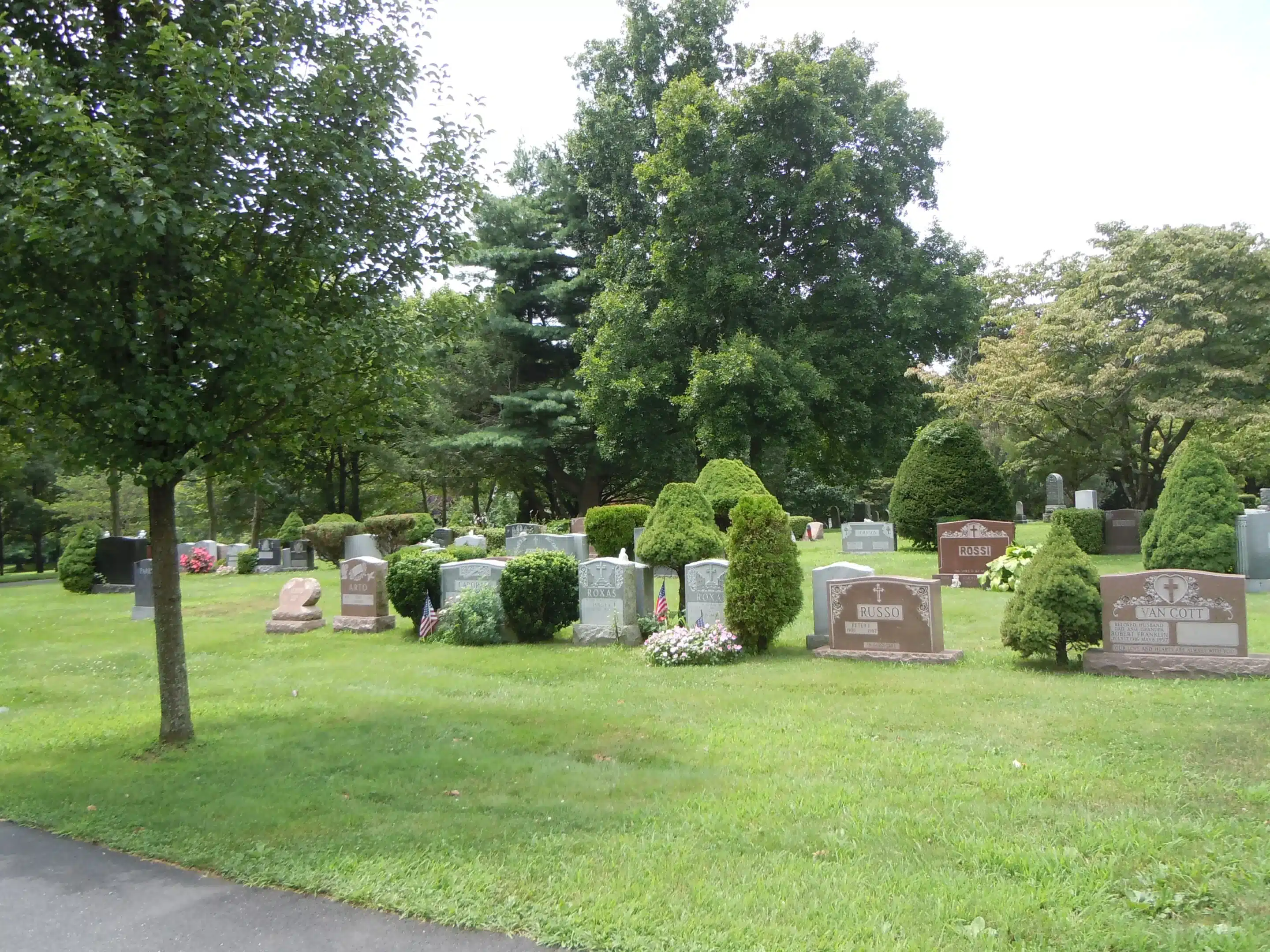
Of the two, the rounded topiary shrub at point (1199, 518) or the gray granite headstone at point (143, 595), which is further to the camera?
the gray granite headstone at point (143, 595)

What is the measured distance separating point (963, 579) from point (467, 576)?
8962 mm

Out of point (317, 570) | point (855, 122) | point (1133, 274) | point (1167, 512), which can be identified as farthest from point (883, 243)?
point (317, 570)

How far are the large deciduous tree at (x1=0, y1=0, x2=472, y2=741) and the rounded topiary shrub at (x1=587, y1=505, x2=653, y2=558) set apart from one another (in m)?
12.4

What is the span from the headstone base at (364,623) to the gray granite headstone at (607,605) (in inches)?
140

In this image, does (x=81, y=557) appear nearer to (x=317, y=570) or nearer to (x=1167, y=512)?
(x=317, y=570)

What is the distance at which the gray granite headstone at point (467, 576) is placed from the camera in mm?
12578

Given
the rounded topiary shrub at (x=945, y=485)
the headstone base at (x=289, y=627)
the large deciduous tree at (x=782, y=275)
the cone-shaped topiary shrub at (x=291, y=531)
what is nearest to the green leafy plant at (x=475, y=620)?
the headstone base at (x=289, y=627)

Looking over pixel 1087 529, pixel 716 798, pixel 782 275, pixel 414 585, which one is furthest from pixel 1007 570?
pixel 782 275

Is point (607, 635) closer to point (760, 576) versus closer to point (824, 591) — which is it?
point (760, 576)

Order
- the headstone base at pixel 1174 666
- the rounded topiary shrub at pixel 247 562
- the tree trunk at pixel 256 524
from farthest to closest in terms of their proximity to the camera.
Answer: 1. the tree trunk at pixel 256 524
2. the rounded topiary shrub at pixel 247 562
3. the headstone base at pixel 1174 666

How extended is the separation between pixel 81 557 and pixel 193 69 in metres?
20.3

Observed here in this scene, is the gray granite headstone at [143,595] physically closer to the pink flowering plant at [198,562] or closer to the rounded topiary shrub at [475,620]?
A: the rounded topiary shrub at [475,620]

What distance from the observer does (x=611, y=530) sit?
761 inches

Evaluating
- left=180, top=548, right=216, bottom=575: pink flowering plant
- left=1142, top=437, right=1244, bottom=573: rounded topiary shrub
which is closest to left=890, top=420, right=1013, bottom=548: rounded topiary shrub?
left=1142, top=437, right=1244, bottom=573: rounded topiary shrub
